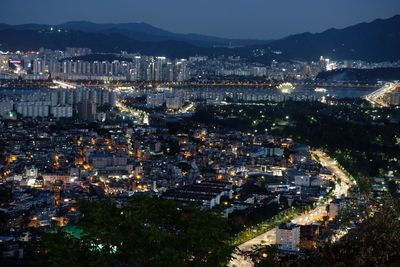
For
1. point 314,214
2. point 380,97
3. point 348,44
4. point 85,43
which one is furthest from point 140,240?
point 348,44

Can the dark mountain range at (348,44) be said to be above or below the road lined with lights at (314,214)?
above

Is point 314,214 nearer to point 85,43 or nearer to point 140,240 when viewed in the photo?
point 140,240

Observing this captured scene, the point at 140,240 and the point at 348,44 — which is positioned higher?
the point at 348,44

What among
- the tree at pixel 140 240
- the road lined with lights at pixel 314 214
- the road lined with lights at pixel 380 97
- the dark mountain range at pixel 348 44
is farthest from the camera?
the dark mountain range at pixel 348 44

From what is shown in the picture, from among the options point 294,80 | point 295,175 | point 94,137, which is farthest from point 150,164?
point 294,80

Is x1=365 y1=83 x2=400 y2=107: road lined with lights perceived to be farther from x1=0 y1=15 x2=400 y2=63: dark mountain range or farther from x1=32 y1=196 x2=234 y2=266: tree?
x1=32 y1=196 x2=234 y2=266: tree

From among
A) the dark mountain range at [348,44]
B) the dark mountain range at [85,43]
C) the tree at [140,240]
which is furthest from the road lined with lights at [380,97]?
the tree at [140,240]

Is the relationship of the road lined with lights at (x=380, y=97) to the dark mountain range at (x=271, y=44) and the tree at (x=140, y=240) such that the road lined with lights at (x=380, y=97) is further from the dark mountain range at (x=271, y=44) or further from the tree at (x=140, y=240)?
the tree at (x=140, y=240)
